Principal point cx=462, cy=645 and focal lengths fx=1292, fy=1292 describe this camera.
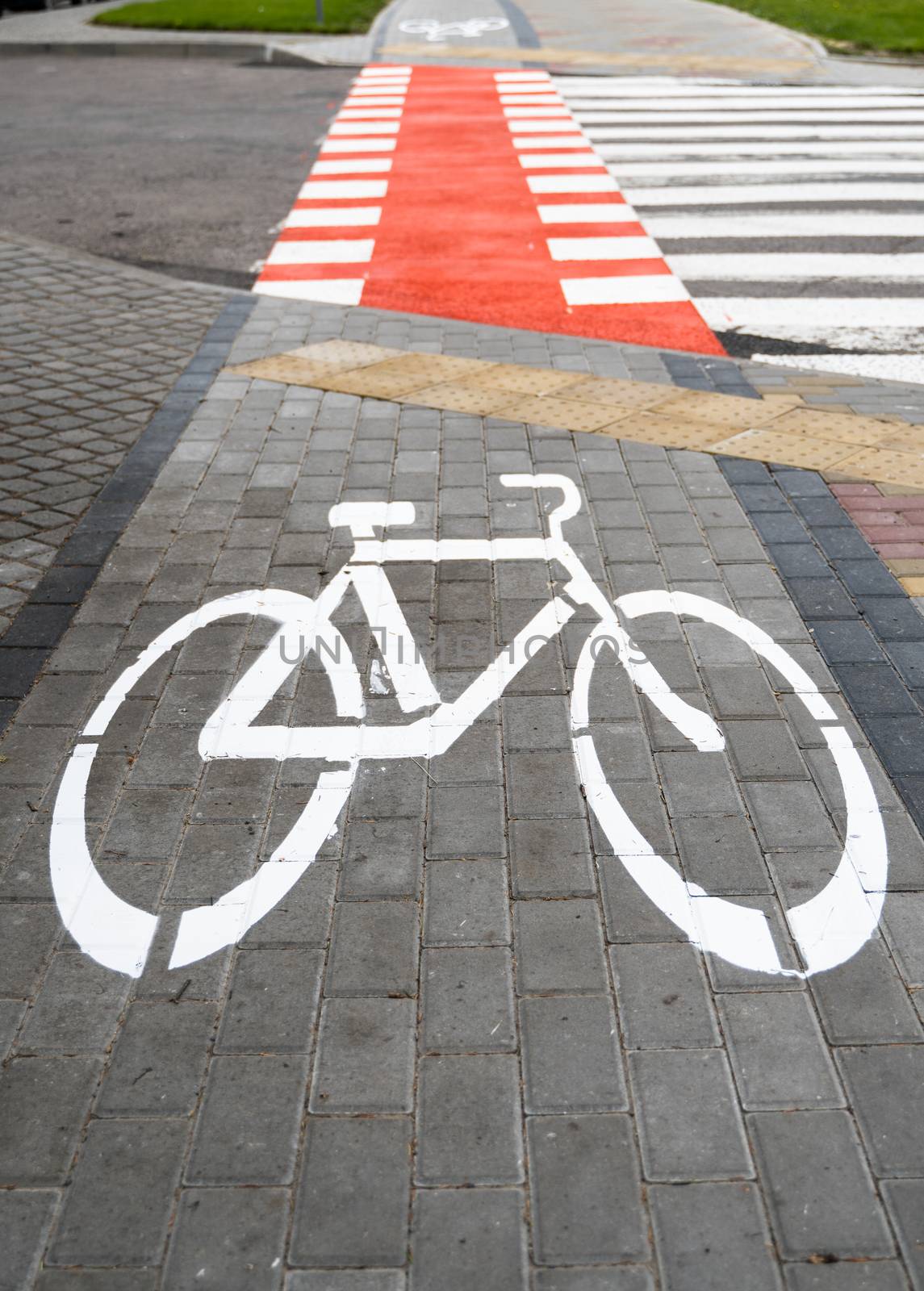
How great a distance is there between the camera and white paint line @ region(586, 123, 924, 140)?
1600cm

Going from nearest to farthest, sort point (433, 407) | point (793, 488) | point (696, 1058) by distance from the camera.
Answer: point (696, 1058) → point (793, 488) → point (433, 407)

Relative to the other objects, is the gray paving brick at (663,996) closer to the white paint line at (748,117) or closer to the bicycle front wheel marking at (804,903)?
the bicycle front wheel marking at (804,903)

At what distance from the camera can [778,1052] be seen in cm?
337

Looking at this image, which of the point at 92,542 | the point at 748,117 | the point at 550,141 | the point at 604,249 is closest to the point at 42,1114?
the point at 92,542

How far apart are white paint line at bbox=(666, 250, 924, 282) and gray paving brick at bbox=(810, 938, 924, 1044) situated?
789 centimetres

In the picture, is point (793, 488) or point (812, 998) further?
point (793, 488)

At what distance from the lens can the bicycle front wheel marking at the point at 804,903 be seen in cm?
372

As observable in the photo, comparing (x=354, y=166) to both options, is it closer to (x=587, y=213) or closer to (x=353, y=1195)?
(x=587, y=213)

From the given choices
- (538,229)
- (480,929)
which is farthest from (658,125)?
(480,929)

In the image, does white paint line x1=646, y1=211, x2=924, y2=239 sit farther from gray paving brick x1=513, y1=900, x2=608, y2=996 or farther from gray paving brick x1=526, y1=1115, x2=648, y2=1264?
gray paving brick x1=526, y1=1115, x2=648, y2=1264

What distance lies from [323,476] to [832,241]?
21.7 ft

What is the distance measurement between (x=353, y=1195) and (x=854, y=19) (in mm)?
28101

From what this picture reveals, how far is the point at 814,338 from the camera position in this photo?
912cm

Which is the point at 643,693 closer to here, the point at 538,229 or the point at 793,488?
the point at 793,488
